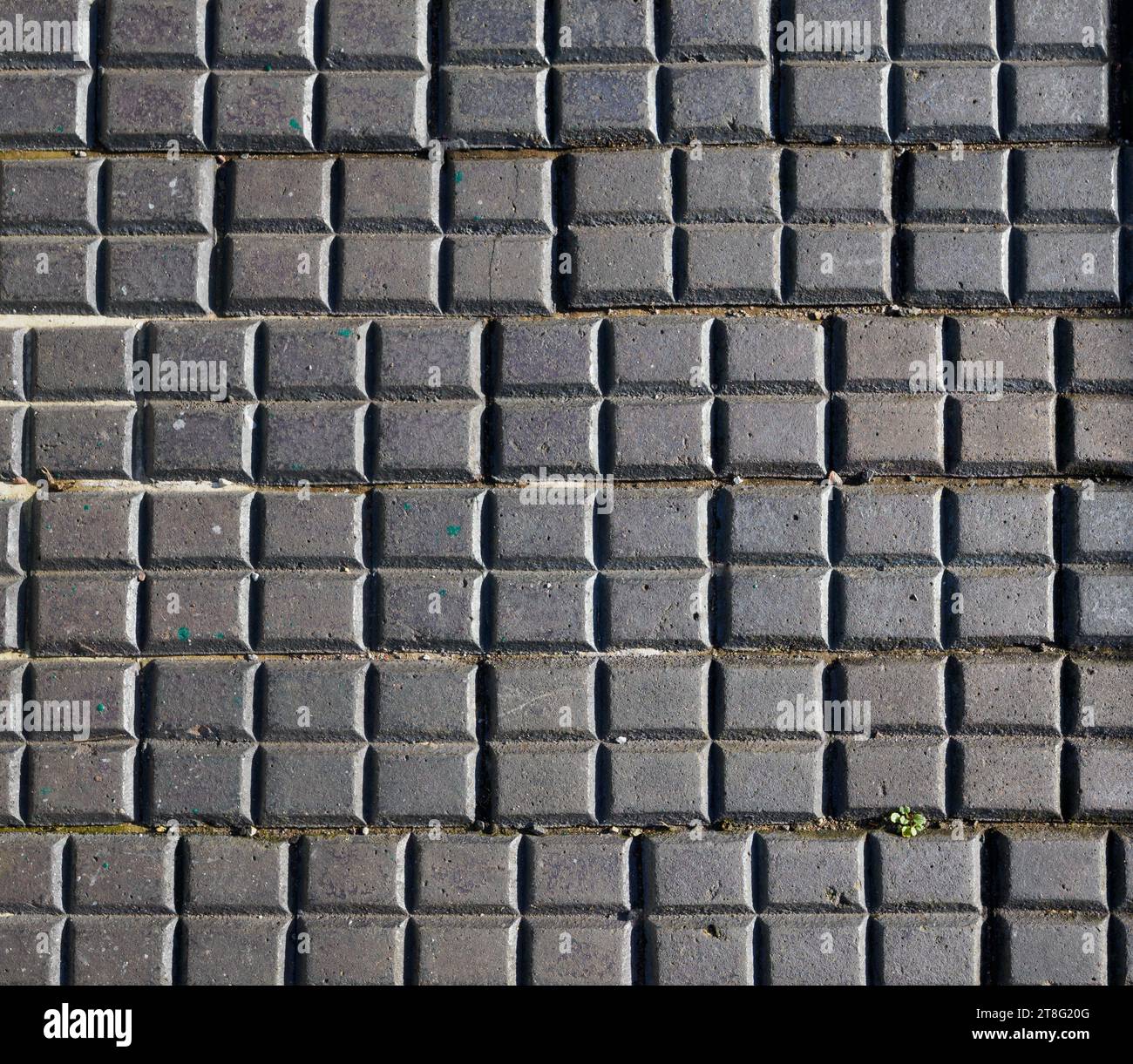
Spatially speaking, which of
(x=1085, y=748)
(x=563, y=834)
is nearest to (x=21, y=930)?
(x=563, y=834)

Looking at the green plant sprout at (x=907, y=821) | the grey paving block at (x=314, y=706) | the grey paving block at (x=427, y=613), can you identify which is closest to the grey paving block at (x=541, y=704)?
the grey paving block at (x=427, y=613)

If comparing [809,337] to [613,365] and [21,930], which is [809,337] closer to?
[613,365]

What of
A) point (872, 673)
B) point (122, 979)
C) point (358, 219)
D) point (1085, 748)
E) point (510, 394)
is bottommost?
point (122, 979)

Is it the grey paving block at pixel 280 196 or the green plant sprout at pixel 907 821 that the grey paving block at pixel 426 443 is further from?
the green plant sprout at pixel 907 821

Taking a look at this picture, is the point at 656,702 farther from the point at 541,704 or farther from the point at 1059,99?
the point at 1059,99

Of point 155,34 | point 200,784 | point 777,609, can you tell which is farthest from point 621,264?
point 200,784

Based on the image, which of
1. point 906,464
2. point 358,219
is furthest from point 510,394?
point 906,464

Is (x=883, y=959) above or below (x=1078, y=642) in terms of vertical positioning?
below
